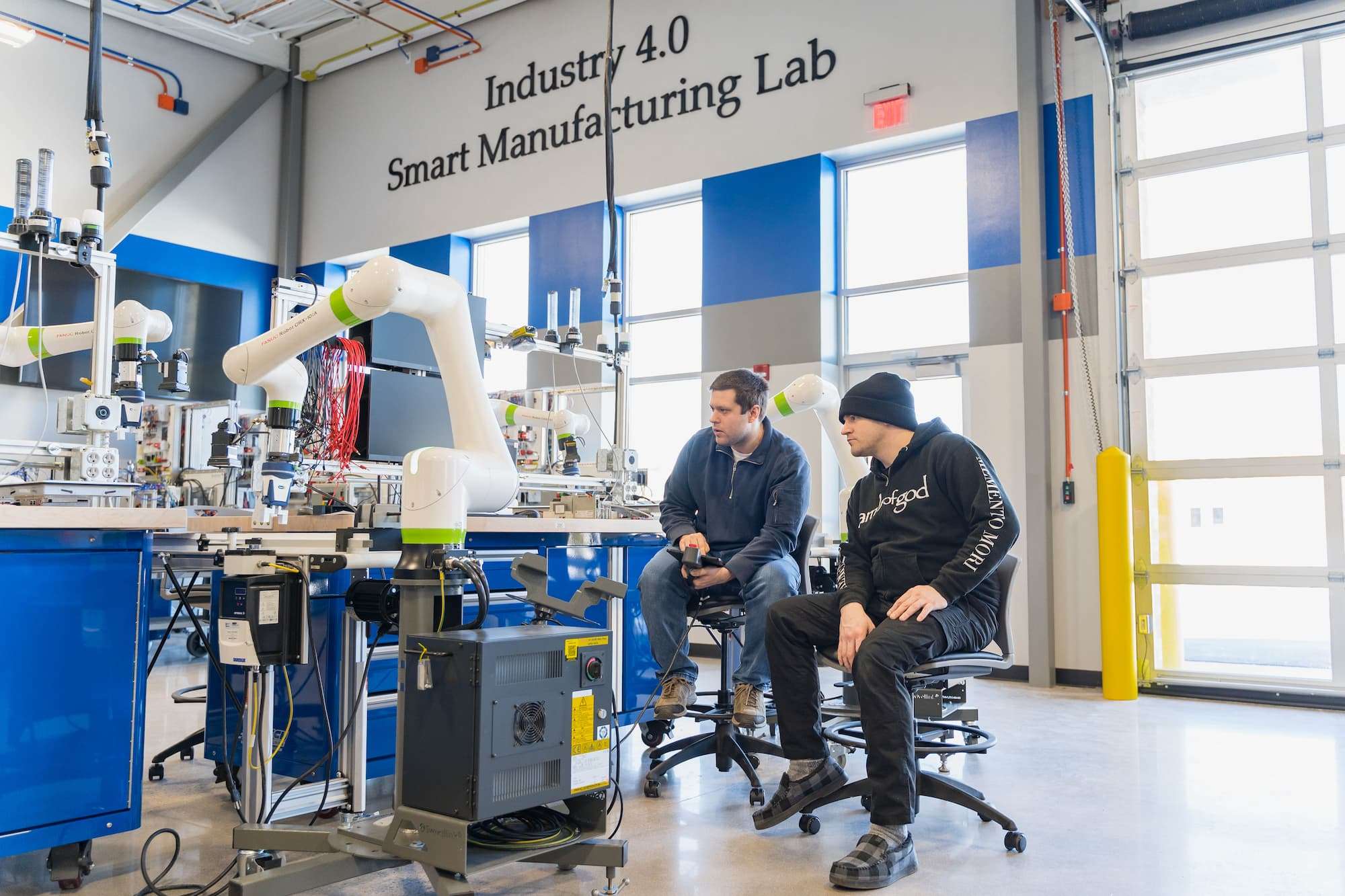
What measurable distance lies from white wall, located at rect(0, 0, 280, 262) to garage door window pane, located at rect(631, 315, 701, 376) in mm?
3846

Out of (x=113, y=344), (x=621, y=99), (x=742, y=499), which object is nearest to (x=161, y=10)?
(x=621, y=99)

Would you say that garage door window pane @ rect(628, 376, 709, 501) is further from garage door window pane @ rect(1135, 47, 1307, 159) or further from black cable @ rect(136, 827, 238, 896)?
black cable @ rect(136, 827, 238, 896)

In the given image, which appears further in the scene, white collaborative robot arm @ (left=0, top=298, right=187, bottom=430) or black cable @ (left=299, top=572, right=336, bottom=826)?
white collaborative robot arm @ (left=0, top=298, right=187, bottom=430)

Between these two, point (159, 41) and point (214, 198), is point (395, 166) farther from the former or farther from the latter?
point (159, 41)

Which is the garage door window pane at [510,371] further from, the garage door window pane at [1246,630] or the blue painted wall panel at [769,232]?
the garage door window pane at [1246,630]

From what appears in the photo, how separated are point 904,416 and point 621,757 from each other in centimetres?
155

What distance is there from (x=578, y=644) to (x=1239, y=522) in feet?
13.8

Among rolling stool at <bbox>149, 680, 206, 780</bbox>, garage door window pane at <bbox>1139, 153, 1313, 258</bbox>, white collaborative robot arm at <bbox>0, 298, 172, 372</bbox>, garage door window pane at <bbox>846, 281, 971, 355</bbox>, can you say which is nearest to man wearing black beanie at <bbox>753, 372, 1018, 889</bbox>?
rolling stool at <bbox>149, 680, 206, 780</bbox>

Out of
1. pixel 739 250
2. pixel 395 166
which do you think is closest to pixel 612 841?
pixel 739 250

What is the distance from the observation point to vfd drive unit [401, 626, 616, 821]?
1914mm

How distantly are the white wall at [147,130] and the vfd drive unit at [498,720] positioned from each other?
24.0 feet

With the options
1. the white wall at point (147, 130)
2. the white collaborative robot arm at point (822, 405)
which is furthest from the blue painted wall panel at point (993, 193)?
the white wall at point (147, 130)

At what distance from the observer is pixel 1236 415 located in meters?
5.14

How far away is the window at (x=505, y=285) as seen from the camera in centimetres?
806
